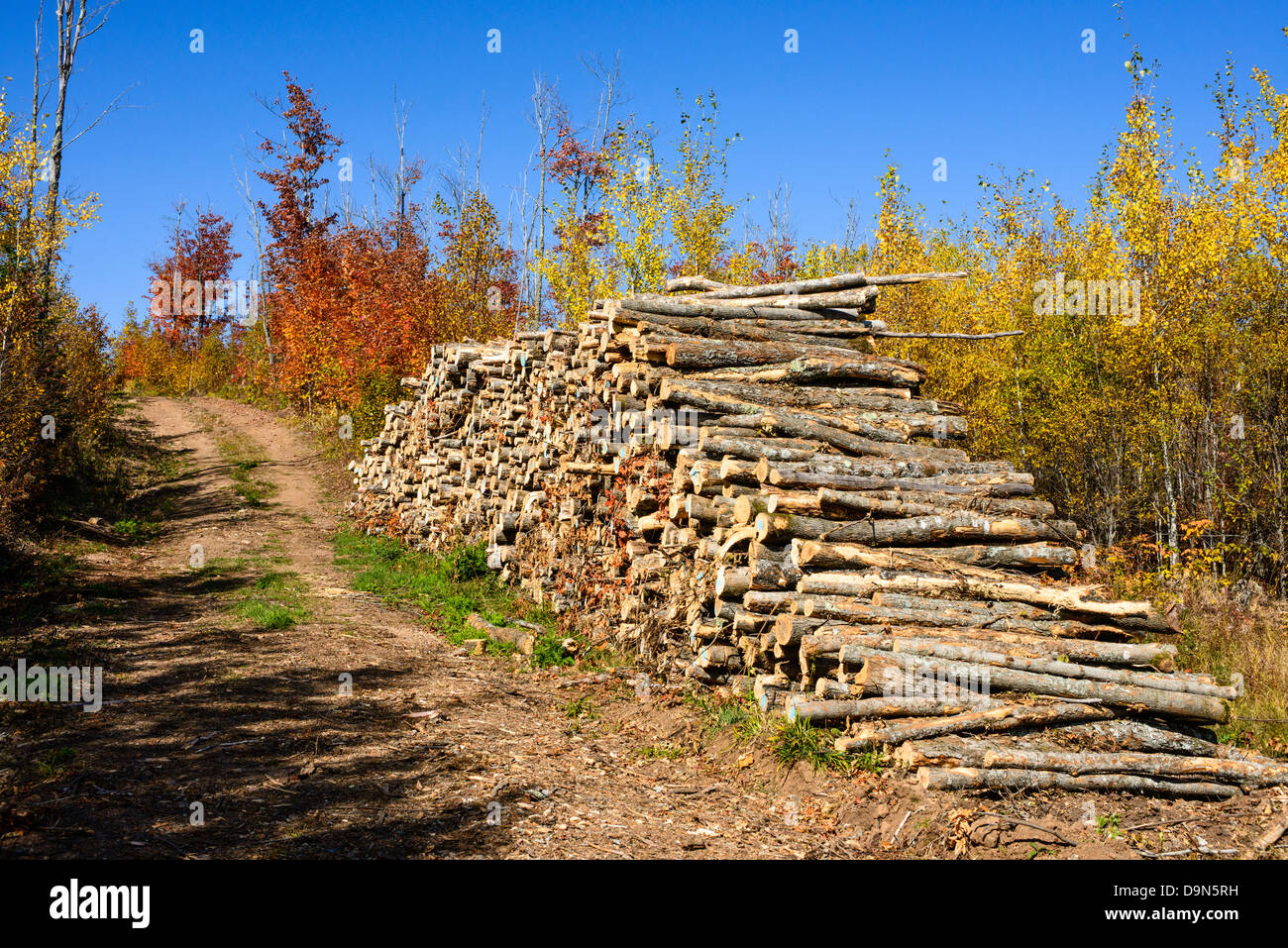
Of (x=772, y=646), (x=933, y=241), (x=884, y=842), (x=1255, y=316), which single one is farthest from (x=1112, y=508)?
(x=884, y=842)

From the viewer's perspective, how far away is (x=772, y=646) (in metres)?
6.70

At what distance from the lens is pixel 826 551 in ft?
22.1

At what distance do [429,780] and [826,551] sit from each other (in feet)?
11.8

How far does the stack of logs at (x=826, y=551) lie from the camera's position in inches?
231

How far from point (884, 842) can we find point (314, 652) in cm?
666

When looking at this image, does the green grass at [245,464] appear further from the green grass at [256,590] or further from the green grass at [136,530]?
the green grass at [256,590]

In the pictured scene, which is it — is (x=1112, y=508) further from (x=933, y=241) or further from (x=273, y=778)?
(x=273, y=778)

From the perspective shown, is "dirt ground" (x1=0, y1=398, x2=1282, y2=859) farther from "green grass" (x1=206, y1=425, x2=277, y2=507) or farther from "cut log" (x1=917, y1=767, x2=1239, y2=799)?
"green grass" (x1=206, y1=425, x2=277, y2=507)

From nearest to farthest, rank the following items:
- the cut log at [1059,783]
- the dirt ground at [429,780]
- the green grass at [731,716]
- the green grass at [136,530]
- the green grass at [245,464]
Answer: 1. the dirt ground at [429,780]
2. the cut log at [1059,783]
3. the green grass at [731,716]
4. the green grass at [136,530]
5. the green grass at [245,464]

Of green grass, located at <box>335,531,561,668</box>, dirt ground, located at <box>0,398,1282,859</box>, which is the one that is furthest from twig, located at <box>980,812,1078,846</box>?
green grass, located at <box>335,531,561,668</box>

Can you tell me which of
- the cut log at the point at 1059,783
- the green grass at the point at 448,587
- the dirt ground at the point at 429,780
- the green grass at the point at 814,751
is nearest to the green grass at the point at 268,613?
the dirt ground at the point at 429,780

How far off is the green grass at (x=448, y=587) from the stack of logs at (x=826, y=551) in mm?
437

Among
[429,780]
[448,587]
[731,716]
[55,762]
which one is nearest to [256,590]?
[448,587]

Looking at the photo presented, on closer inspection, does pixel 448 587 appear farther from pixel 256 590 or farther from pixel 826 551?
pixel 826 551
